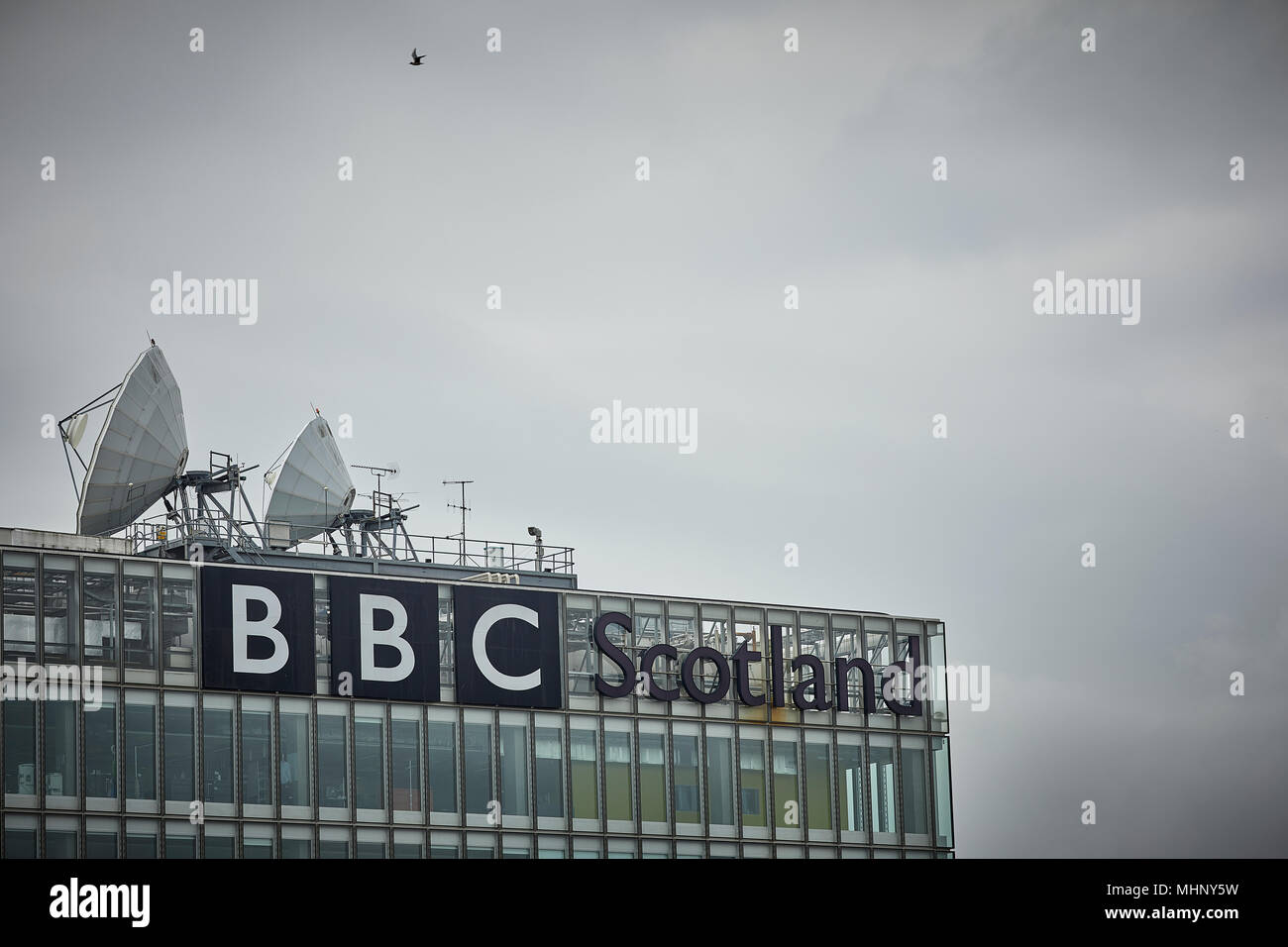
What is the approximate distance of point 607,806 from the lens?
76.8 meters

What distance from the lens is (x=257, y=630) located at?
71.4 m

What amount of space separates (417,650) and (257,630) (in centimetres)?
650

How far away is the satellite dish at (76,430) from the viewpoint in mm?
71188

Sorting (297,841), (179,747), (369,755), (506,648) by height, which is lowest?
(297,841)

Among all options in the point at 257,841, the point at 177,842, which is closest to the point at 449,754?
the point at 257,841

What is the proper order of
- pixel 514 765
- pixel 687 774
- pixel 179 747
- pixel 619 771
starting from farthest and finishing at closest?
pixel 687 774 → pixel 619 771 → pixel 514 765 → pixel 179 747

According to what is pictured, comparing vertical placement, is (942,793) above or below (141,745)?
below

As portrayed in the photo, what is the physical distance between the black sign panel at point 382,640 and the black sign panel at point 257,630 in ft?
4.10

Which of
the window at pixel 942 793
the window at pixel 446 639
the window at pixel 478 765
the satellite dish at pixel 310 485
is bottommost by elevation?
the window at pixel 942 793

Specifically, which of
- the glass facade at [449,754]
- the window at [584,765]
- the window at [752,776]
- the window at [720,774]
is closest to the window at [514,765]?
the glass facade at [449,754]

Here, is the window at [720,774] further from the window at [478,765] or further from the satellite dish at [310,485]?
the satellite dish at [310,485]

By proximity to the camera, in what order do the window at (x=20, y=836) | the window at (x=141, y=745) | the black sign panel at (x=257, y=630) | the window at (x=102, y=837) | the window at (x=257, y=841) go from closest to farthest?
1. the window at (x=20, y=836)
2. the window at (x=102, y=837)
3. the window at (x=141, y=745)
4. the window at (x=257, y=841)
5. the black sign panel at (x=257, y=630)

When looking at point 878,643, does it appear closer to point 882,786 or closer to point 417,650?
point 882,786
